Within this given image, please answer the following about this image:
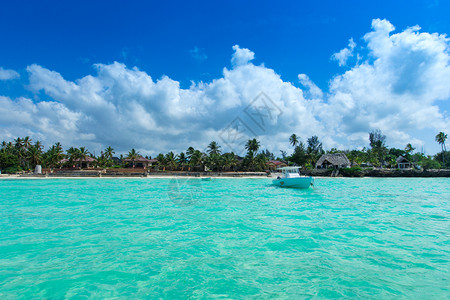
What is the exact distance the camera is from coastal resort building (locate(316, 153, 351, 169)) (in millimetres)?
66438

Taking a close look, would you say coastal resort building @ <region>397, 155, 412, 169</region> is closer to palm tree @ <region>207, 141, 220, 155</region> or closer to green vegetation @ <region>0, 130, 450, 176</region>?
green vegetation @ <region>0, 130, 450, 176</region>

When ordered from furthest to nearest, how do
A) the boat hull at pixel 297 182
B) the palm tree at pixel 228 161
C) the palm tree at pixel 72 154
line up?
the palm tree at pixel 228 161 → the palm tree at pixel 72 154 → the boat hull at pixel 297 182

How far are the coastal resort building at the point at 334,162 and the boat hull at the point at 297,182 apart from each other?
3846 cm

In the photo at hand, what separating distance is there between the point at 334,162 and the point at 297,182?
133 ft

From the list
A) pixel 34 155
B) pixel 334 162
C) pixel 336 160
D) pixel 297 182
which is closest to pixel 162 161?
pixel 34 155

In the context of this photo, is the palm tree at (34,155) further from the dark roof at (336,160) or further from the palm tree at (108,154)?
the dark roof at (336,160)

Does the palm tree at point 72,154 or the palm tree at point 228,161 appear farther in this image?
the palm tree at point 228,161

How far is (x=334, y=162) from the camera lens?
66.9m

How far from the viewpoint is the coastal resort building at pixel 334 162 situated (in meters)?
66.4

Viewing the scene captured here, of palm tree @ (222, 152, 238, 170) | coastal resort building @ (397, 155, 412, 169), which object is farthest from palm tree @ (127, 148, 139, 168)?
coastal resort building @ (397, 155, 412, 169)

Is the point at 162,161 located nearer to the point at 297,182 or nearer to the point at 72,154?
the point at 72,154

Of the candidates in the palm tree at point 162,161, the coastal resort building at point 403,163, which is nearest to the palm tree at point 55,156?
the palm tree at point 162,161

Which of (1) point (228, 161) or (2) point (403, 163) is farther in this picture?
(2) point (403, 163)

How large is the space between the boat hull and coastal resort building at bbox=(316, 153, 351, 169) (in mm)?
38461
